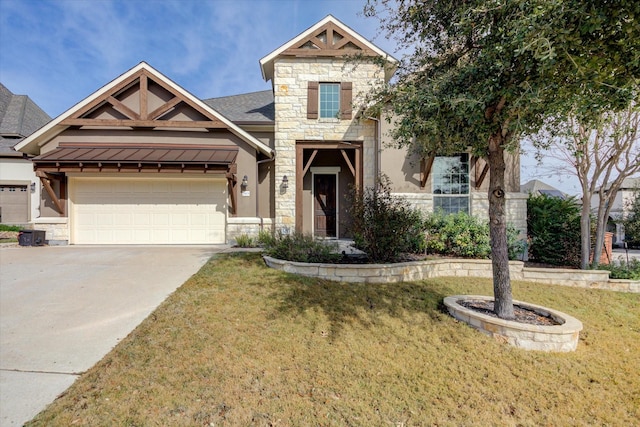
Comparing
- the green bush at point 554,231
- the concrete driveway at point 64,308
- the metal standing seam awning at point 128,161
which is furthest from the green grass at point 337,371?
the metal standing seam awning at point 128,161

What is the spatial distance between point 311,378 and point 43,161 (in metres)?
10.4

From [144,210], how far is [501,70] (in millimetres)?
10941

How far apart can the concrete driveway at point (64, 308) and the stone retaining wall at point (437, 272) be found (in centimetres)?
265

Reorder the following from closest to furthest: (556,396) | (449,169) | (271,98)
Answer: (556,396)
(449,169)
(271,98)

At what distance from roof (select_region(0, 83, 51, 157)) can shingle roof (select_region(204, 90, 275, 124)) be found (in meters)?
9.36

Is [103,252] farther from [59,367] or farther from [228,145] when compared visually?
[59,367]

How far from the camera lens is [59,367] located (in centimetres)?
308

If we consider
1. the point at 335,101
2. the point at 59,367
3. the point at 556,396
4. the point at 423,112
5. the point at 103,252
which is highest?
the point at 335,101

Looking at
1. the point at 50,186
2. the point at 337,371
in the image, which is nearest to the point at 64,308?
the point at 337,371

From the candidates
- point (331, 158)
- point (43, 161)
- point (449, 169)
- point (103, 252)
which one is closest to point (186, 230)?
point (103, 252)

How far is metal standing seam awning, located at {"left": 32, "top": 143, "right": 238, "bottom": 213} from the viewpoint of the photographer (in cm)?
875

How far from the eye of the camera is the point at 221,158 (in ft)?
30.6

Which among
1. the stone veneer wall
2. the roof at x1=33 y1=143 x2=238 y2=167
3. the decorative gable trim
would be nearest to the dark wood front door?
the stone veneer wall

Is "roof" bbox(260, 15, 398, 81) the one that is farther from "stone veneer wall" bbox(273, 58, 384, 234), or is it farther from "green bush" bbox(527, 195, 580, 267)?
"green bush" bbox(527, 195, 580, 267)
